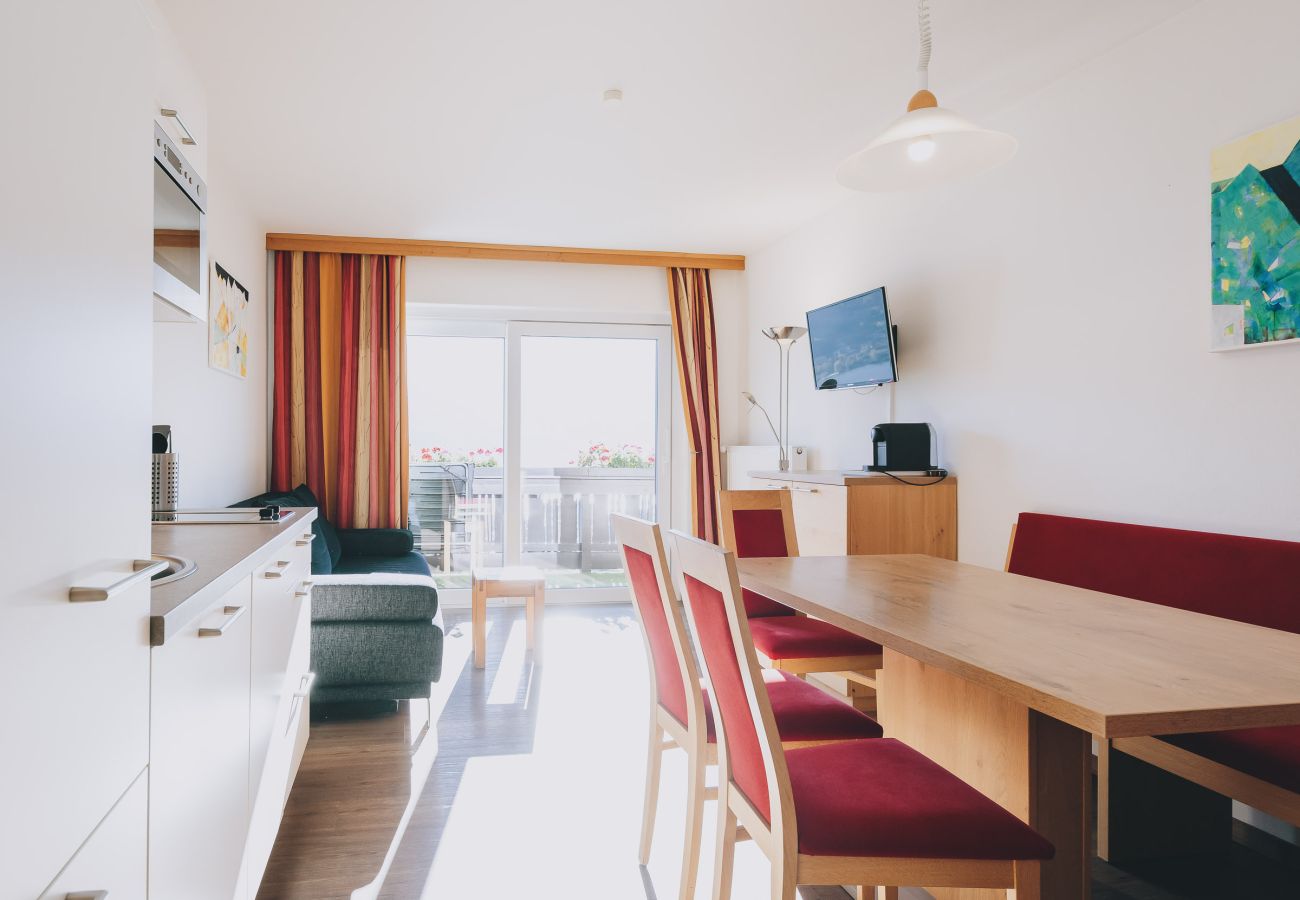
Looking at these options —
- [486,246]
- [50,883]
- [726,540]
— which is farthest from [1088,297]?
[486,246]

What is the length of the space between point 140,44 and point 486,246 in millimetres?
4596

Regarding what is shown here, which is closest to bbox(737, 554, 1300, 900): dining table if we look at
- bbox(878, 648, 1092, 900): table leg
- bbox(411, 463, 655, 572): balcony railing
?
bbox(878, 648, 1092, 900): table leg

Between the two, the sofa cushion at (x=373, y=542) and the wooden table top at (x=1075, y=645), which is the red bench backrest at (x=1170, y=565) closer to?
the wooden table top at (x=1075, y=645)

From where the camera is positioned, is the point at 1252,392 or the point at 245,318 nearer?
the point at 1252,392

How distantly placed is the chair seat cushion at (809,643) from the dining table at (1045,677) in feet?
1.42

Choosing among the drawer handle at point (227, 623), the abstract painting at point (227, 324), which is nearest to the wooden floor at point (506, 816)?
the drawer handle at point (227, 623)

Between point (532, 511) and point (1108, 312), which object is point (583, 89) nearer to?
point (1108, 312)

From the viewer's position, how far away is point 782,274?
5273mm

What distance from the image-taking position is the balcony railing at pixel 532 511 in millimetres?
5648

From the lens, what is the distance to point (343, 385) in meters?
5.28

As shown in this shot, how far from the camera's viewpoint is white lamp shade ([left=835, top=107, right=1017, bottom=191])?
1854 millimetres

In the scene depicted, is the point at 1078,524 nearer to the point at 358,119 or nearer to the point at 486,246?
the point at 358,119

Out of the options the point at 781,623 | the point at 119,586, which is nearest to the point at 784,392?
the point at 781,623

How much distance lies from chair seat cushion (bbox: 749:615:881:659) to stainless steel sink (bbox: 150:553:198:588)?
62.3 inches
